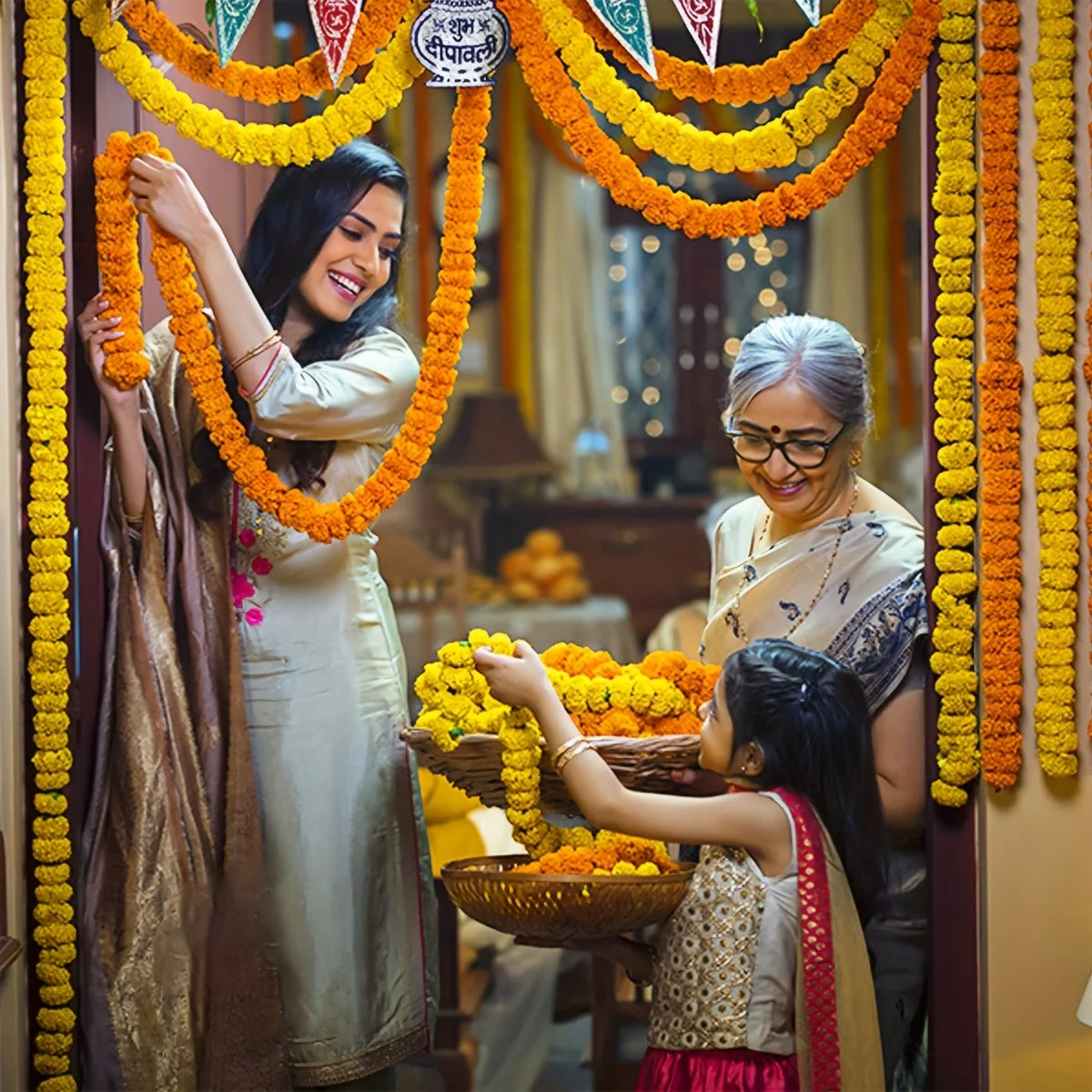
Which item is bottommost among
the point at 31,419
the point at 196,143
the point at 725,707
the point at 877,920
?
the point at 877,920

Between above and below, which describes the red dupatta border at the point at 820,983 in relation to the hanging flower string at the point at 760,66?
below

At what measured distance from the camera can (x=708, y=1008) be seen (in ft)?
8.67

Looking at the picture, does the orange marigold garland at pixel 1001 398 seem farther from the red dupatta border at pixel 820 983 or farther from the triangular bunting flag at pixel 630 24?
the triangular bunting flag at pixel 630 24

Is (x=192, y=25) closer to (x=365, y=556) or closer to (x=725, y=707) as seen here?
(x=365, y=556)

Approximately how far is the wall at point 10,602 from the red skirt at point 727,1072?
1306mm

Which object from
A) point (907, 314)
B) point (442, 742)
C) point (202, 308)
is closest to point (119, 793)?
point (442, 742)

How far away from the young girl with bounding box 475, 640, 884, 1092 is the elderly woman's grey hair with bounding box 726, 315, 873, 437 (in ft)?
1.82

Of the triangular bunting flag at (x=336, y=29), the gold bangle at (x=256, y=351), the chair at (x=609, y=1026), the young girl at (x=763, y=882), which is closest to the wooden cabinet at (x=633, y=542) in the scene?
the chair at (x=609, y=1026)

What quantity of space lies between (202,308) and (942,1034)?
82.4 inches

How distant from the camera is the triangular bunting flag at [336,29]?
2.90 meters

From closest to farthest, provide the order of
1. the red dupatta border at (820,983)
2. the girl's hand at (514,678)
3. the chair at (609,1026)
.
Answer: the red dupatta border at (820,983)
the girl's hand at (514,678)
the chair at (609,1026)

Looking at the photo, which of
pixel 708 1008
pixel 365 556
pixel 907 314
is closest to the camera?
pixel 708 1008

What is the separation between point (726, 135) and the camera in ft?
9.54

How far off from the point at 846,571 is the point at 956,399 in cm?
41
